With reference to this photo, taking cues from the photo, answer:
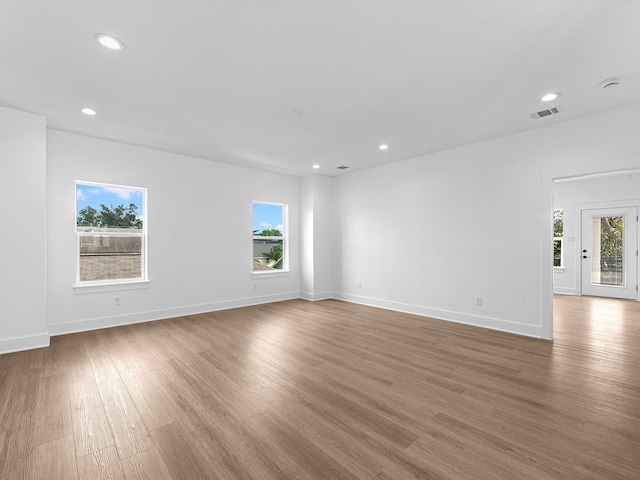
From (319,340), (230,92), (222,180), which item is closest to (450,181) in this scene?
(319,340)

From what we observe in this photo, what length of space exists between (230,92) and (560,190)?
8289 mm

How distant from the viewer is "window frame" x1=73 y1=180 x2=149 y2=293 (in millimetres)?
4301

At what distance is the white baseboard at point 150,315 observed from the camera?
4.19 meters

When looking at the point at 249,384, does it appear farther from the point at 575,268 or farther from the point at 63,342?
the point at 575,268

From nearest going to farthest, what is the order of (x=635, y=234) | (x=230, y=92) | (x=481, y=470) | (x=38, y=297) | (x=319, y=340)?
1. (x=481, y=470)
2. (x=230, y=92)
3. (x=38, y=297)
4. (x=319, y=340)
5. (x=635, y=234)

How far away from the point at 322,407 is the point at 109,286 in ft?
12.8

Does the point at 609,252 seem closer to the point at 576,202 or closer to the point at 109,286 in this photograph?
the point at 576,202

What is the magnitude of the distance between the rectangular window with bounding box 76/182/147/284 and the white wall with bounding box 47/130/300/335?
16 cm

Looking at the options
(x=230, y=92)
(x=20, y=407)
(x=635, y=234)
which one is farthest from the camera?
(x=635, y=234)

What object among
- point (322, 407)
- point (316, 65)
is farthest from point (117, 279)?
point (316, 65)

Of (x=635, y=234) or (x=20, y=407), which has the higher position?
(x=635, y=234)

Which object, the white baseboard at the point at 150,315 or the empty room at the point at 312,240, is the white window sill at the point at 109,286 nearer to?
the empty room at the point at 312,240

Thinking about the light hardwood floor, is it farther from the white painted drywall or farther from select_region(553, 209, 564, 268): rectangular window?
select_region(553, 209, 564, 268): rectangular window

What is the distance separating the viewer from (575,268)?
7344mm
